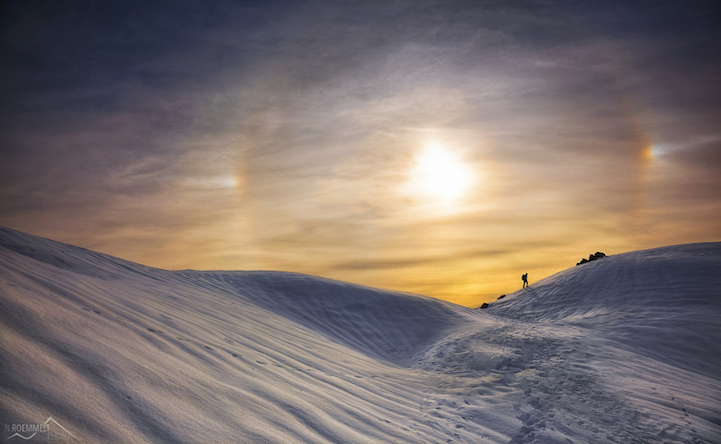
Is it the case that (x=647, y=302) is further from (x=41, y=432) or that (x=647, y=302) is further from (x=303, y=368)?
(x=41, y=432)

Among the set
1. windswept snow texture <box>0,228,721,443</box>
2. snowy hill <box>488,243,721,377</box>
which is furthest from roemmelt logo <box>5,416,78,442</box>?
snowy hill <box>488,243,721,377</box>

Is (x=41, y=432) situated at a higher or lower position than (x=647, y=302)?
lower

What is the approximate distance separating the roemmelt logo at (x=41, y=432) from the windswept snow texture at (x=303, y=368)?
0.18 feet

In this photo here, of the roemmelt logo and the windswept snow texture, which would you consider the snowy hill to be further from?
the roemmelt logo

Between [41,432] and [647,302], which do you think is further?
[647,302]

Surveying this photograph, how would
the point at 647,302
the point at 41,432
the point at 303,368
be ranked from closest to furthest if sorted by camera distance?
the point at 41,432 → the point at 303,368 → the point at 647,302

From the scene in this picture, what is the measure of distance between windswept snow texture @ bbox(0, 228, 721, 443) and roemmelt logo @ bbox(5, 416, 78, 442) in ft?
0.18

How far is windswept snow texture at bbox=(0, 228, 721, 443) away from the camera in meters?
3.01

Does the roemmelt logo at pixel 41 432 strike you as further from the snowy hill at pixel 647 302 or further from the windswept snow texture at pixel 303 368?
the snowy hill at pixel 647 302

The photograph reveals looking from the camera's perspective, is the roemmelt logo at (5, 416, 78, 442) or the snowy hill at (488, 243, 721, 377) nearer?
the roemmelt logo at (5, 416, 78, 442)

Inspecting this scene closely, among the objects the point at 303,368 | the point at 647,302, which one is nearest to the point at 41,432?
the point at 303,368

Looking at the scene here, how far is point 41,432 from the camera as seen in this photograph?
88.9 inches

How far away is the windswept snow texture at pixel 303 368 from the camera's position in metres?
3.01

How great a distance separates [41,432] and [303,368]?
432 cm
